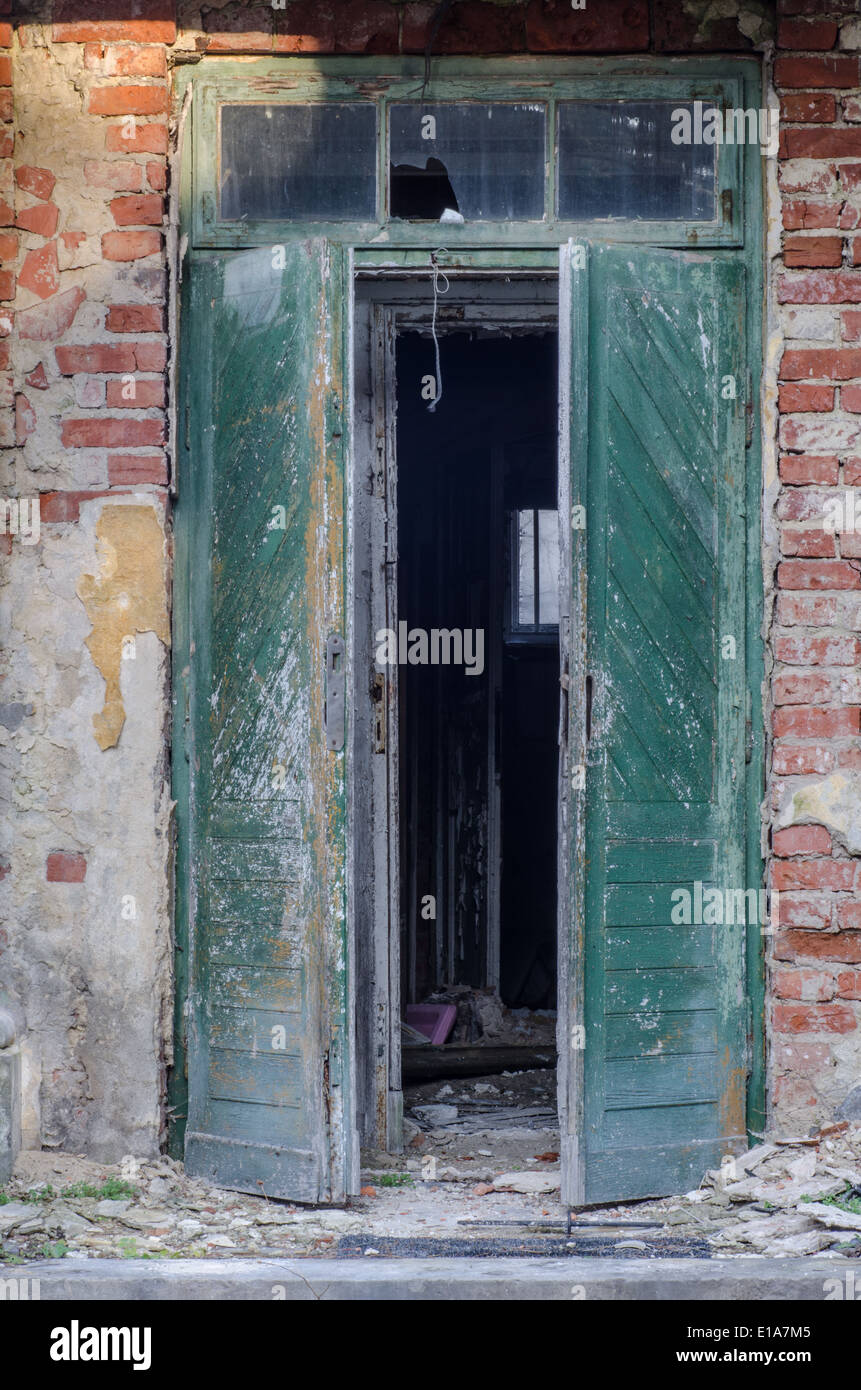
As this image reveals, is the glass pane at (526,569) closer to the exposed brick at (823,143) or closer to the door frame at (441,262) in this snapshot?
the door frame at (441,262)

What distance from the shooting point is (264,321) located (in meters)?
4.02

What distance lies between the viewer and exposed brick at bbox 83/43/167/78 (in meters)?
4.05

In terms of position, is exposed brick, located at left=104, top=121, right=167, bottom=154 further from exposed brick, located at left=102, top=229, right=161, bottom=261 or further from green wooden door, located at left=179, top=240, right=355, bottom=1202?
green wooden door, located at left=179, top=240, right=355, bottom=1202

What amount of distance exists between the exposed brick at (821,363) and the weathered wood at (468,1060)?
9.50 ft

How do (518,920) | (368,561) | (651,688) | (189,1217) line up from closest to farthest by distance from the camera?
(189,1217)
(651,688)
(368,561)
(518,920)

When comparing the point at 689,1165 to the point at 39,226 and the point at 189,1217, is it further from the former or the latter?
the point at 39,226

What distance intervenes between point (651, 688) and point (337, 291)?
144 centimetres

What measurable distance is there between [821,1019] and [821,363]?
188 centimetres

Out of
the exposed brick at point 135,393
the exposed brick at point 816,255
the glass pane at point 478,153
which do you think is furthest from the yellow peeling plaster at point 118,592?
the exposed brick at point 816,255

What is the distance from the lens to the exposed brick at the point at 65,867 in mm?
4008

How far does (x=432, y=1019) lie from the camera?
5984 mm

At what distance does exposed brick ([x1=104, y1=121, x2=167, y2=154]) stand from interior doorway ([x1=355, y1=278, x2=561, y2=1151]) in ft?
7.92

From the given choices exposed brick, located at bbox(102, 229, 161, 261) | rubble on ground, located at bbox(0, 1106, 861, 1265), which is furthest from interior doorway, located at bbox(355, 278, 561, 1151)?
exposed brick, located at bbox(102, 229, 161, 261)

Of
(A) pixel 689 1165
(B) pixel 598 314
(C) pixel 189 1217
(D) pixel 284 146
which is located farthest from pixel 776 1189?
(D) pixel 284 146
